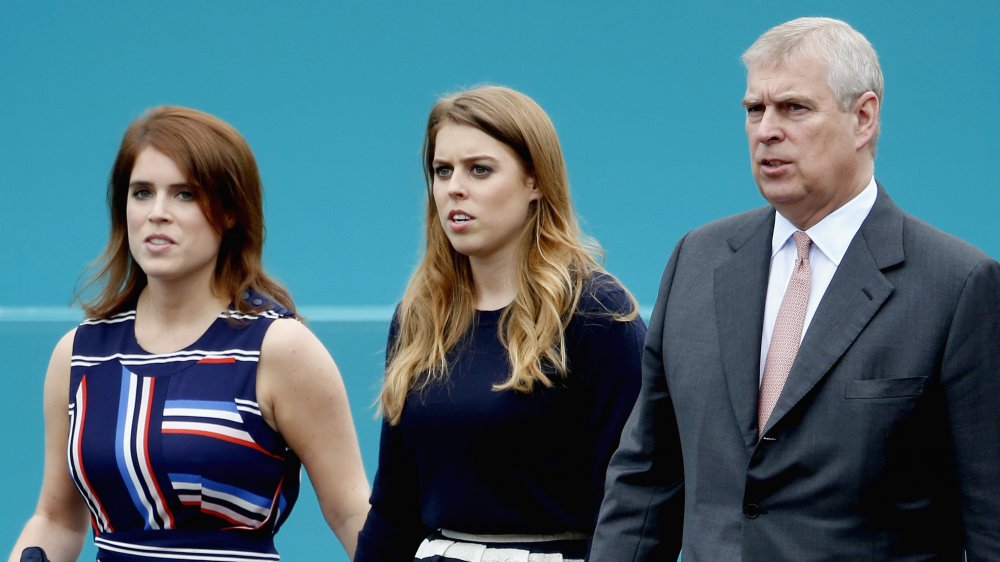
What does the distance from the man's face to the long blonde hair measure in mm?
622

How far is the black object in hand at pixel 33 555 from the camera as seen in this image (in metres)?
3.42

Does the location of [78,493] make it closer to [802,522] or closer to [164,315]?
[164,315]

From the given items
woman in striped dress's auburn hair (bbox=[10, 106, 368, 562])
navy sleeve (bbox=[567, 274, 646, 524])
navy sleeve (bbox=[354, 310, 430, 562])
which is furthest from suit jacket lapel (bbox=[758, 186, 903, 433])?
woman in striped dress's auburn hair (bbox=[10, 106, 368, 562])

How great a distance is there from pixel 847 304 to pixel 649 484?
20.1 inches

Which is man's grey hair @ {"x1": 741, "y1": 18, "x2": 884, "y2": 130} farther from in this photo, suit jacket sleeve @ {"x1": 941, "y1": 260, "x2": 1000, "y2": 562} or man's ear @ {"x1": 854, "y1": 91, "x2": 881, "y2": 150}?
suit jacket sleeve @ {"x1": 941, "y1": 260, "x2": 1000, "y2": 562}

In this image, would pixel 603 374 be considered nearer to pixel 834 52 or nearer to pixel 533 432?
pixel 533 432

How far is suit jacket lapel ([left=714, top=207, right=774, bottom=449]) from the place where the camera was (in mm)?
2559

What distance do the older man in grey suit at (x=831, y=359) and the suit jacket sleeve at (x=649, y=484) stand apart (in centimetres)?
6

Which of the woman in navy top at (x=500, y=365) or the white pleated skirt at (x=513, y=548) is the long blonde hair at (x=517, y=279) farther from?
the white pleated skirt at (x=513, y=548)

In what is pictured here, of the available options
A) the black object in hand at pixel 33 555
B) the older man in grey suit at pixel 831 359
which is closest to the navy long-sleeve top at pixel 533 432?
the older man in grey suit at pixel 831 359

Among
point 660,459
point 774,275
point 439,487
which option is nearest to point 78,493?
point 439,487

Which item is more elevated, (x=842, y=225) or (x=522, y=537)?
(x=842, y=225)

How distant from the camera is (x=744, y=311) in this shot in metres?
2.62

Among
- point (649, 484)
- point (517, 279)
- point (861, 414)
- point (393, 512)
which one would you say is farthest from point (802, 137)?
point (393, 512)
